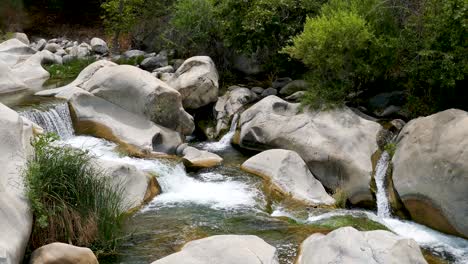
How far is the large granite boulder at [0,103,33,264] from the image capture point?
6.71 meters

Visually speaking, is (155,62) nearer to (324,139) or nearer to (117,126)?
(117,126)

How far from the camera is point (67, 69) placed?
2048 centimetres

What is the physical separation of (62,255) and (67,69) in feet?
48.1

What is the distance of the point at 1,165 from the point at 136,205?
292cm

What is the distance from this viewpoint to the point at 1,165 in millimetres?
7812

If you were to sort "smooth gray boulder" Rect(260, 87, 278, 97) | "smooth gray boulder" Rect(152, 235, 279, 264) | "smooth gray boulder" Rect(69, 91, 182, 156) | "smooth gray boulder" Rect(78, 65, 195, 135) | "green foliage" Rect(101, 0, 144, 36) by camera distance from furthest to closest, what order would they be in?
1. "green foliage" Rect(101, 0, 144, 36)
2. "smooth gray boulder" Rect(260, 87, 278, 97)
3. "smooth gray boulder" Rect(78, 65, 195, 135)
4. "smooth gray boulder" Rect(69, 91, 182, 156)
5. "smooth gray boulder" Rect(152, 235, 279, 264)

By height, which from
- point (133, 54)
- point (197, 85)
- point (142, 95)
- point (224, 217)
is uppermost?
point (142, 95)

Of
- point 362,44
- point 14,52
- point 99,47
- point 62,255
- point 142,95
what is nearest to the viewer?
point 62,255

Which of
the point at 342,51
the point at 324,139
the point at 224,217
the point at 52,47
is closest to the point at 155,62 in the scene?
the point at 52,47

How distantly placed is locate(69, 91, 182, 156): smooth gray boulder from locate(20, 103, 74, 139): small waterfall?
7.8 inches

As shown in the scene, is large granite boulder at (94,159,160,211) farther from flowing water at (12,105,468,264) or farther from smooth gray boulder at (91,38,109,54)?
smooth gray boulder at (91,38,109,54)

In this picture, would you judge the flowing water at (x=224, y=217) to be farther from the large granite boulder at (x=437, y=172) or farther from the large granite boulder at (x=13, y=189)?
the large granite boulder at (x=13, y=189)

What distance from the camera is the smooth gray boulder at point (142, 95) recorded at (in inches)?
552

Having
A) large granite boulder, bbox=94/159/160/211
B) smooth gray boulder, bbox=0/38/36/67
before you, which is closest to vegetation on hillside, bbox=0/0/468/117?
large granite boulder, bbox=94/159/160/211
